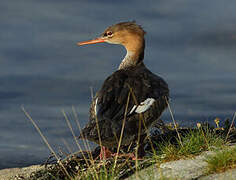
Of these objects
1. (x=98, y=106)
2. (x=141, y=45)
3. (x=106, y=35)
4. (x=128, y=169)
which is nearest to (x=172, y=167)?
(x=128, y=169)

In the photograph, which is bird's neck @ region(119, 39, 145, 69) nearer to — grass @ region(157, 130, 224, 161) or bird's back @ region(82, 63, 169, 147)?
bird's back @ region(82, 63, 169, 147)

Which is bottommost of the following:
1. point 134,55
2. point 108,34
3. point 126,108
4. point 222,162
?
point 222,162

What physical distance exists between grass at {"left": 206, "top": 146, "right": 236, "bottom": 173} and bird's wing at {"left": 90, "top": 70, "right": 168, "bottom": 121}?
1409mm

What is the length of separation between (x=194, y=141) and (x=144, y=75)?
156cm

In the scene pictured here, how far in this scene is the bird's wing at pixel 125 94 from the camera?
6.02m

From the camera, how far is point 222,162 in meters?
4.97

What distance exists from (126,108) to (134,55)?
2.78 m

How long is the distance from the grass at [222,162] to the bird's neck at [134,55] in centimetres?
341

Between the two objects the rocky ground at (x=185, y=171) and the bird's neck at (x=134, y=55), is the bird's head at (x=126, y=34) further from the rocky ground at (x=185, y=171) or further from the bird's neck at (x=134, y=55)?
the rocky ground at (x=185, y=171)

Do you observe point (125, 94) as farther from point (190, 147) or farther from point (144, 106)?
point (190, 147)

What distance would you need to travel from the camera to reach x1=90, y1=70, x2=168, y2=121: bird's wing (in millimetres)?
6016

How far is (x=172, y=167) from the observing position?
531 cm

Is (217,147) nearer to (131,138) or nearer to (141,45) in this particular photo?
(131,138)

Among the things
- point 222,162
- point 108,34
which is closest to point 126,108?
point 222,162
